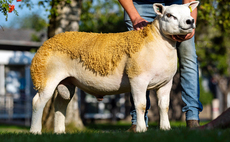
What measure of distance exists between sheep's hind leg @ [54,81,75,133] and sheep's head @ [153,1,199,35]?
1.51 meters

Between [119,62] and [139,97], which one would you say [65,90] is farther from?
[139,97]

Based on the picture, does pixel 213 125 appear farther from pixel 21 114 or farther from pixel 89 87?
pixel 21 114

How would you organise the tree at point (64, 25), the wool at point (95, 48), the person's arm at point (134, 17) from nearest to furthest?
the wool at point (95, 48), the person's arm at point (134, 17), the tree at point (64, 25)

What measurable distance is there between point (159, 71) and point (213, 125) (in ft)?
2.75

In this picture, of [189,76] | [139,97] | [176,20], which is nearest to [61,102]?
[139,97]

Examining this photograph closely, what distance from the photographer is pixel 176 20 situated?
3.19 m

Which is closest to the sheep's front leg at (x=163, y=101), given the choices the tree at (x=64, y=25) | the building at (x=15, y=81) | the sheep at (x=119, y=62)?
the sheep at (x=119, y=62)

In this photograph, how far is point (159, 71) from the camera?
10.7ft

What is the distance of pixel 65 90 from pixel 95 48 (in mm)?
805

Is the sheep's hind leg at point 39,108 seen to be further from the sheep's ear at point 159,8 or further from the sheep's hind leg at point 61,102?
the sheep's ear at point 159,8

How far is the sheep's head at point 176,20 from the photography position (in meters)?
3.12

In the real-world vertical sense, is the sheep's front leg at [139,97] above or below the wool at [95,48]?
below

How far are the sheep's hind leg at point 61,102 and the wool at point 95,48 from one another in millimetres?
310

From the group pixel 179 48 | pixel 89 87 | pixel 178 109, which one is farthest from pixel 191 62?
pixel 178 109
